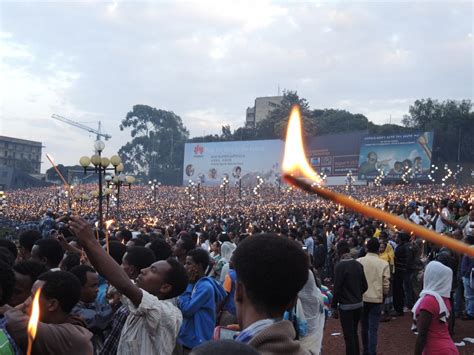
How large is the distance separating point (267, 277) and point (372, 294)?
19.3 feet

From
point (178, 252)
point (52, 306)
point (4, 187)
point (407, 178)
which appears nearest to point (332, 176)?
point (407, 178)

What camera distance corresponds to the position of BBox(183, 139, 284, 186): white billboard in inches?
2379

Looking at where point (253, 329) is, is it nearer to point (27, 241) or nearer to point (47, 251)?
point (47, 251)

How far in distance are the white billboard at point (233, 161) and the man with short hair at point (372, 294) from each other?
4946 centimetres

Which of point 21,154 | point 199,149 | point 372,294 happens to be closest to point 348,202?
point 372,294

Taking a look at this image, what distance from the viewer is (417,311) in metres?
4.74

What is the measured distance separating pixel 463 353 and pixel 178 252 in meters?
4.60

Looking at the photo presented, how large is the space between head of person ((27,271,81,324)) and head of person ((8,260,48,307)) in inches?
26.2

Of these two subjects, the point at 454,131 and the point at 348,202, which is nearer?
the point at 348,202

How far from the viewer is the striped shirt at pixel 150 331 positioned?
3.36 m

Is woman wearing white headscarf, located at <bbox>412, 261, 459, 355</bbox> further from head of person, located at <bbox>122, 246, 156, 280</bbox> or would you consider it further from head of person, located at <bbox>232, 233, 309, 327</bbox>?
head of person, located at <bbox>232, 233, 309, 327</bbox>

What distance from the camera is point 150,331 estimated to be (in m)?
3.42

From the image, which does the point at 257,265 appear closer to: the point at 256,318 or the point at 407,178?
the point at 256,318

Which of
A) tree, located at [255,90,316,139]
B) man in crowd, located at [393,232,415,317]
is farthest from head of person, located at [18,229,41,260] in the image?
tree, located at [255,90,316,139]
